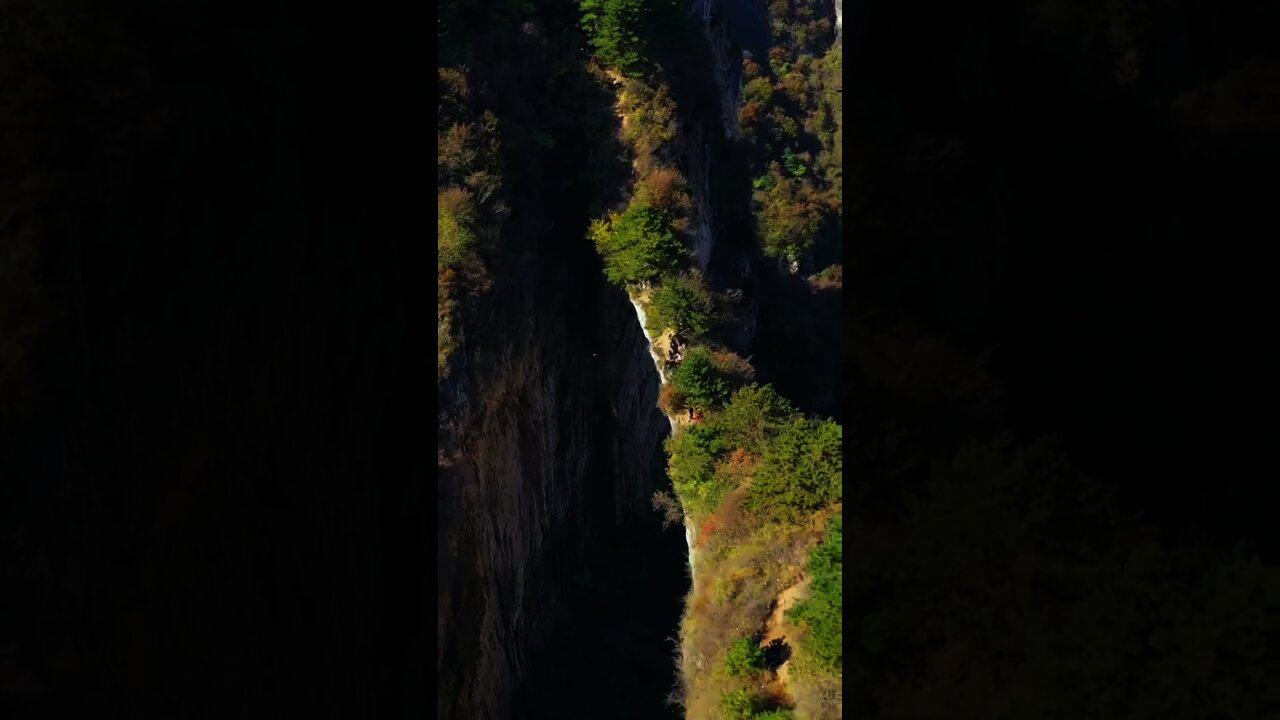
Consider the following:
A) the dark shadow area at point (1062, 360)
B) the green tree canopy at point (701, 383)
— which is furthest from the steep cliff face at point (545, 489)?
the dark shadow area at point (1062, 360)

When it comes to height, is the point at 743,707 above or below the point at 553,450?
below

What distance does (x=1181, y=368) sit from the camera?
1.06 metres

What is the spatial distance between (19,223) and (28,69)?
0.19 metres

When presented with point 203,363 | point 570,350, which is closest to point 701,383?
point 570,350

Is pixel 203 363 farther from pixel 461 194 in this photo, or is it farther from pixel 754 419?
pixel 461 194

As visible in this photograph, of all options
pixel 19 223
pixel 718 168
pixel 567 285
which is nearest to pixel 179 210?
pixel 19 223

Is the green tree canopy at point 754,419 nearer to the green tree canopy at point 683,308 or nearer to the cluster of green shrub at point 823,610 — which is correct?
the green tree canopy at point 683,308

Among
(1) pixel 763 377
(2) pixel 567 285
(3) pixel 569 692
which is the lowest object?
(3) pixel 569 692

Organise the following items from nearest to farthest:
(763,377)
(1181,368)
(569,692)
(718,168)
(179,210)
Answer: (1181,368) < (179,210) < (569,692) < (763,377) < (718,168)

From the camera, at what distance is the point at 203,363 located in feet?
4.29

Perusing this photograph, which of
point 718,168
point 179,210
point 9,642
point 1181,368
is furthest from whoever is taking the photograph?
point 718,168

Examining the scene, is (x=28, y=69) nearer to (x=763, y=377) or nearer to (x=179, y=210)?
(x=179, y=210)

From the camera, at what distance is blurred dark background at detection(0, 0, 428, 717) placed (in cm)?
119

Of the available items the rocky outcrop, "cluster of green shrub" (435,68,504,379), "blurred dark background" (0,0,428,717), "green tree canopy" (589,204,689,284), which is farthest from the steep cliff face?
"blurred dark background" (0,0,428,717)
